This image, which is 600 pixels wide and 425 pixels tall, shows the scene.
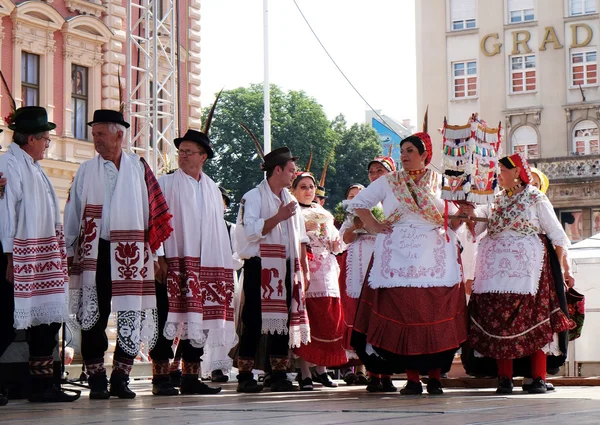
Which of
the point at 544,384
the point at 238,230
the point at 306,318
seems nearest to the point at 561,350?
the point at 544,384

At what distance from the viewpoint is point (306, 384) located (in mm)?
10055

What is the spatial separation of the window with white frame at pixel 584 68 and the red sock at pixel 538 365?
4020 cm

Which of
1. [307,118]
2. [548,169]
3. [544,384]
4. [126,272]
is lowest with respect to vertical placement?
[544,384]

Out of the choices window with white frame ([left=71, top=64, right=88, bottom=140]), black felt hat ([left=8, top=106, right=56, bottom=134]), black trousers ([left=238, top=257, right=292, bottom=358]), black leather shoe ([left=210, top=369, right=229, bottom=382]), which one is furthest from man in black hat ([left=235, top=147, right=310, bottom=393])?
window with white frame ([left=71, top=64, right=88, bottom=140])

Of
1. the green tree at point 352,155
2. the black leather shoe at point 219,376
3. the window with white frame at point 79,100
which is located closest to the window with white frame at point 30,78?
the window with white frame at point 79,100

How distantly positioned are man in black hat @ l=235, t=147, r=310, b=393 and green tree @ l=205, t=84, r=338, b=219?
5317cm

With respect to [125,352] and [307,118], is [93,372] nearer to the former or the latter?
[125,352]

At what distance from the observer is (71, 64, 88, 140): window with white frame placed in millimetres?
27422

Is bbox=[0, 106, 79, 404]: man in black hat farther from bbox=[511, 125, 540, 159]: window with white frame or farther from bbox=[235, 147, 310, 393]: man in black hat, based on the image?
bbox=[511, 125, 540, 159]: window with white frame

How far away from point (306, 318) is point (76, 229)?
2278mm

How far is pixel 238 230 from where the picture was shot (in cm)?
980

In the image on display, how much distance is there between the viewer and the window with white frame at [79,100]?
27.4 meters

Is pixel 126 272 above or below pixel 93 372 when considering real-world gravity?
above

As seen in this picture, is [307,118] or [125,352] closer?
[125,352]
